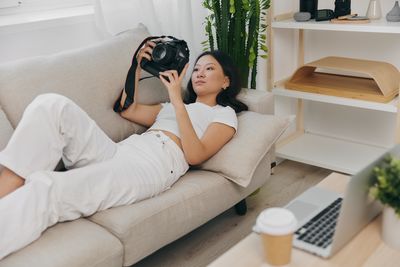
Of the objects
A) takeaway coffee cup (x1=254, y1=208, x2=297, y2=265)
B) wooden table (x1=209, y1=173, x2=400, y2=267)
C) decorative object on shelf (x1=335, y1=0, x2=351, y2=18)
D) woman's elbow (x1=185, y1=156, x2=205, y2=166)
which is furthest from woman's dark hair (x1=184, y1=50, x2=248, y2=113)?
takeaway coffee cup (x1=254, y1=208, x2=297, y2=265)

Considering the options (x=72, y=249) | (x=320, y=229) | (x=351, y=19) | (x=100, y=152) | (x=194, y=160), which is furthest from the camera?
(x=351, y=19)

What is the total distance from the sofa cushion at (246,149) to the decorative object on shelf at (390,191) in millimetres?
840

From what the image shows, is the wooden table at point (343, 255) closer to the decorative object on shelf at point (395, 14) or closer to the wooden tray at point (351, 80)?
the wooden tray at point (351, 80)

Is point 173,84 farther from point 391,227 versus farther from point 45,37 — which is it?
point 391,227

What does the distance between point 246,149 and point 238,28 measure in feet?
2.24

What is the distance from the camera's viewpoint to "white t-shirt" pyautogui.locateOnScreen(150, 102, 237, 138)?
2.06 meters

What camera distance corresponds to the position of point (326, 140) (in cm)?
306

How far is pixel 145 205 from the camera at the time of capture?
175 cm

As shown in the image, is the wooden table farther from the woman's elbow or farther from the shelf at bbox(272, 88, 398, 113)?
the shelf at bbox(272, 88, 398, 113)

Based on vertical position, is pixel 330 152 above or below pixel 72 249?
below

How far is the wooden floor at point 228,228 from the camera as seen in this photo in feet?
6.71

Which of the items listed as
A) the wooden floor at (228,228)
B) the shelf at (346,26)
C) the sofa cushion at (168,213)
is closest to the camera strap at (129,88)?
the sofa cushion at (168,213)

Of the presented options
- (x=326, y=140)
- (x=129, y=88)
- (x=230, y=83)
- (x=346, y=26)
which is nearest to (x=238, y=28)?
(x=230, y=83)

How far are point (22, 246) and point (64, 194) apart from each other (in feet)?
0.70
